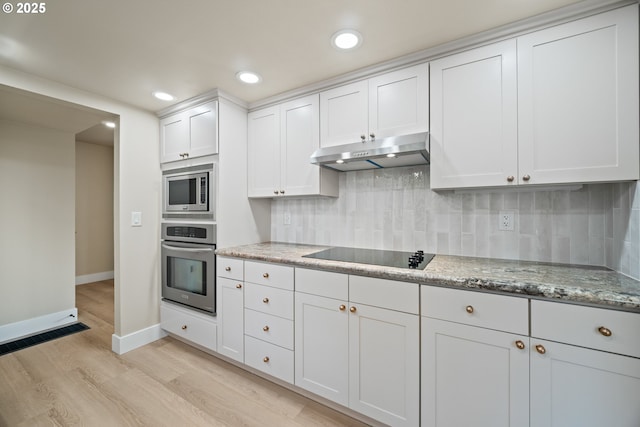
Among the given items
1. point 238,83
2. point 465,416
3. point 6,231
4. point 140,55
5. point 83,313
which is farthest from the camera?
point 83,313

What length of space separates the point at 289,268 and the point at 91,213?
15.7ft

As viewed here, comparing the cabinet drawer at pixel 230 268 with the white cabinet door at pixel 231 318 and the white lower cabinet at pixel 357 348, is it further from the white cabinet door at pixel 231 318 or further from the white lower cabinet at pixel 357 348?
the white lower cabinet at pixel 357 348

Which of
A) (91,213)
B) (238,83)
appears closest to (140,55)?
(238,83)

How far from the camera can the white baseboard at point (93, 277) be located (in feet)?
15.0

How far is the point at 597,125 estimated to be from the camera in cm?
130

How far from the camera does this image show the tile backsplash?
147 cm

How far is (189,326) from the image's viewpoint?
2.45 m

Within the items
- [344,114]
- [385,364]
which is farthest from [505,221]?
[344,114]

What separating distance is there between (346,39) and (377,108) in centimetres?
49

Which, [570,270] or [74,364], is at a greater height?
[570,270]

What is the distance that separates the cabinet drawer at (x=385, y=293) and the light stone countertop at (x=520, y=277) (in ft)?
0.12

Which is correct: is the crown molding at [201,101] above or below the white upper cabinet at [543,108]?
above

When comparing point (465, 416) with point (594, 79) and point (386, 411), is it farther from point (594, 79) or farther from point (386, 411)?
point (594, 79)
